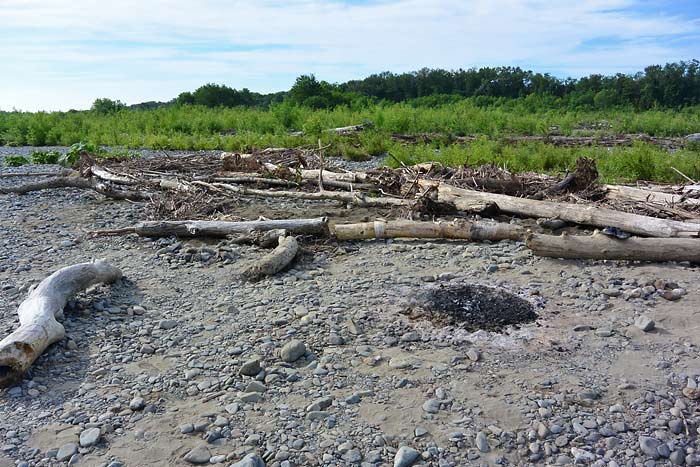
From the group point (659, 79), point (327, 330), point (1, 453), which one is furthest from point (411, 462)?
point (659, 79)

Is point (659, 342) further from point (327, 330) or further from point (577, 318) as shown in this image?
point (327, 330)

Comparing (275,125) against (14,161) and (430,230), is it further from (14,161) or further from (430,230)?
(430,230)

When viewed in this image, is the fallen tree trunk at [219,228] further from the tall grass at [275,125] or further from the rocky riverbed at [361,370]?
the tall grass at [275,125]

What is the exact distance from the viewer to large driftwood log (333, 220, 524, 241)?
599 cm

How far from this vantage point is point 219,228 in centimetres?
638

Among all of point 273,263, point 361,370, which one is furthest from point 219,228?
point 361,370

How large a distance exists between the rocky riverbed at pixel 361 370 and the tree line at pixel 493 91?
1974 centimetres

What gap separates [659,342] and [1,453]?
12.3 ft

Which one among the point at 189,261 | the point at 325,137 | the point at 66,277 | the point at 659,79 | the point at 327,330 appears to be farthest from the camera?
the point at 659,79

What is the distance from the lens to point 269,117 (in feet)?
70.7

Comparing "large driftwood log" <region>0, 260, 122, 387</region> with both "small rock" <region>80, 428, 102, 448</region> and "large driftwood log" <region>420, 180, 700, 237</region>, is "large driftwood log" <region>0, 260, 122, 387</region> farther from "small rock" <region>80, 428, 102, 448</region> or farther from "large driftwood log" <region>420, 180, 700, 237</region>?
"large driftwood log" <region>420, 180, 700, 237</region>

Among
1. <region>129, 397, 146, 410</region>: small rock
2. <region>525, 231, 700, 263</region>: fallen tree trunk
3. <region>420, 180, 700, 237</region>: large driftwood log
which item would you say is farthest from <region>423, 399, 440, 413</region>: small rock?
<region>420, 180, 700, 237</region>: large driftwood log

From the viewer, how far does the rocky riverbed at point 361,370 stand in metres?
2.85

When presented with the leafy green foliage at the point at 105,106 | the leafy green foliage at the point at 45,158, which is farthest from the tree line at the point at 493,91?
the leafy green foliage at the point at 45,158
